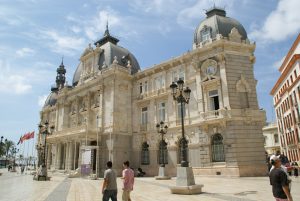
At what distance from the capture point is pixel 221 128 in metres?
25.2

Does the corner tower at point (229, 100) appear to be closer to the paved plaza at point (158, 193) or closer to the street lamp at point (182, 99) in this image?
the paved plaza at point (158, 193)

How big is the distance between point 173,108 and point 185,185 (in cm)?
1708

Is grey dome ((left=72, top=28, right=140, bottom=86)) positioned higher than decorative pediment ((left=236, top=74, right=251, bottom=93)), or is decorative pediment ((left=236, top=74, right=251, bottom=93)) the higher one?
grey dome ((left=72, top=28, right=140, bottom=86))

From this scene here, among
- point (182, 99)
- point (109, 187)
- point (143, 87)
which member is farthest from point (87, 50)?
point (109, 187)

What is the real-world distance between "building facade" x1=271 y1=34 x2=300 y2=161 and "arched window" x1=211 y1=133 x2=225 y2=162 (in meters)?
19.2

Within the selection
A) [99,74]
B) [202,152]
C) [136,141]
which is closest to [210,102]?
[202,152]

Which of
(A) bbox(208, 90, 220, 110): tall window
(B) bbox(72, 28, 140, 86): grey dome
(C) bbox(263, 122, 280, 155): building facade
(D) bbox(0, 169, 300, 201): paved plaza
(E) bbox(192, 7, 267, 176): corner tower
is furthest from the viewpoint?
(C) bbox(263, 122, 280, 155): building facade

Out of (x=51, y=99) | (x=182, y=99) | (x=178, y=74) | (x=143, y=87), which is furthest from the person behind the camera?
(x=51, y=99)

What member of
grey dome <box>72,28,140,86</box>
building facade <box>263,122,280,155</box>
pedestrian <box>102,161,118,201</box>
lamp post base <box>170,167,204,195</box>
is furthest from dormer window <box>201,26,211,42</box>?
building facade <box>263,122,280,155</box>

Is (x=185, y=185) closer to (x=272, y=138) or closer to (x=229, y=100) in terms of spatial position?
(x=229, y=100)

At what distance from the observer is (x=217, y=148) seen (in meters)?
25.5

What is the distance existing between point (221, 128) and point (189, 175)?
12572mm

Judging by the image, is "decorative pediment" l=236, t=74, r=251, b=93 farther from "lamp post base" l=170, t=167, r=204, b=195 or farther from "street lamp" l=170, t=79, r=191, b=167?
"lamp post base" l=170, t=167, r=204, b=195

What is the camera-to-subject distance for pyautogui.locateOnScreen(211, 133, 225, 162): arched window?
25.1 meters
